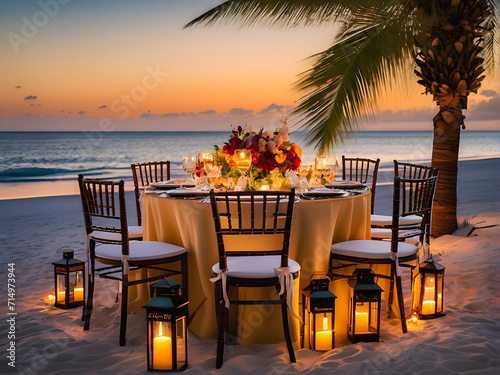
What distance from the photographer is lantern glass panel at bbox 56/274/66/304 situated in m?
3.45

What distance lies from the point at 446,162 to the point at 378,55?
4.91 feet

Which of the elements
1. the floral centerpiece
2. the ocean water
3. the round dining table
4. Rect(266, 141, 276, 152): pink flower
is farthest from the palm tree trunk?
the ocean water

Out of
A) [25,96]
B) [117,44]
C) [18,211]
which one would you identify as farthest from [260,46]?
[25,96]

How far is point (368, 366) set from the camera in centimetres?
241

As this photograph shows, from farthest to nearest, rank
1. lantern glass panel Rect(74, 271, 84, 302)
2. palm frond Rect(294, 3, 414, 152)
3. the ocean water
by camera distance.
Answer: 1. the ocean water
2. palm frond Rect(294, 3, 414, 152)
3. lantern glass panel Rect(74, 271, 84, 302)

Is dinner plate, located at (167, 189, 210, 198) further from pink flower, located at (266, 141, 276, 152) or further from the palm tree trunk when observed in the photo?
the palm tree trunk

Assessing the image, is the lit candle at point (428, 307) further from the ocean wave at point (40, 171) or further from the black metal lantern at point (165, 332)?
the ocean wave at point (40, 171)

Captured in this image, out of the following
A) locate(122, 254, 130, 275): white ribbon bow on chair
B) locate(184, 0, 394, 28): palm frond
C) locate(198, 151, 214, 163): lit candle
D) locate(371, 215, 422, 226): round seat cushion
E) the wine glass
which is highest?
locate(184, 0, 394, 28): palm frond

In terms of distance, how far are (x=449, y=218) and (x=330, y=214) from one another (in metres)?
3.09

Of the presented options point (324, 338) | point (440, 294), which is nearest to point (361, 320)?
point (324, 338)

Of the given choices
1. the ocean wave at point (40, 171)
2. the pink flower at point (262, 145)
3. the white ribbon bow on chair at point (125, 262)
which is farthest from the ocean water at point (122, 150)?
the pink flower at point (262, 145)

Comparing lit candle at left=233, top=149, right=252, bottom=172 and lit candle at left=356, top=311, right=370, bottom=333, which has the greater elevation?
lit candle at left=233, top=149, right=252, bottom=172

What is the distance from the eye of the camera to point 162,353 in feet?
7.85

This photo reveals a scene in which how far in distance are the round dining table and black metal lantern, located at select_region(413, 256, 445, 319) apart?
525 millimetres
